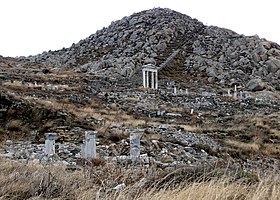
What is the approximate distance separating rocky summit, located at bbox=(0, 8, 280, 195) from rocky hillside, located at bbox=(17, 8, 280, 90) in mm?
204

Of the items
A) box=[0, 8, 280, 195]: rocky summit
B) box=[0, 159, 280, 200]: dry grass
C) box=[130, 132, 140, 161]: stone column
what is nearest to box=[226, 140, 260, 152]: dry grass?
box=[0, 8, 280, 195]: rocky summit

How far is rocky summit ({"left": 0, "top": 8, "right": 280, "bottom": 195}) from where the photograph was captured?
12320 millimetres

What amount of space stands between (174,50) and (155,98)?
37.5m

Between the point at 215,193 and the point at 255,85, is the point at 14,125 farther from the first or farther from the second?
the point at 255,85

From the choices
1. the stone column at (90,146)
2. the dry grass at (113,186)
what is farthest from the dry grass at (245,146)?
the dry grass at (113,186)

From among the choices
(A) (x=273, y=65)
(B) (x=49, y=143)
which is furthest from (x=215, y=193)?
(A) (x=273, y=65)

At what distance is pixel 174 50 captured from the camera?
228ft

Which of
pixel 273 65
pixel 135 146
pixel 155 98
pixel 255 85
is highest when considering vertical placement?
pixel 273 65

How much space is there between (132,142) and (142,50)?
55.8 m

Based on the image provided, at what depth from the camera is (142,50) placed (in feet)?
214

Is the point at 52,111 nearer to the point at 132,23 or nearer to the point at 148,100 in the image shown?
the point at 148,100

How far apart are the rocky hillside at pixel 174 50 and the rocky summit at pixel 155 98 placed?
204mm

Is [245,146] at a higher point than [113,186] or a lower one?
lower

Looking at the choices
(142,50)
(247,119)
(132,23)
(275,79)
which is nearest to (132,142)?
(247,119)
